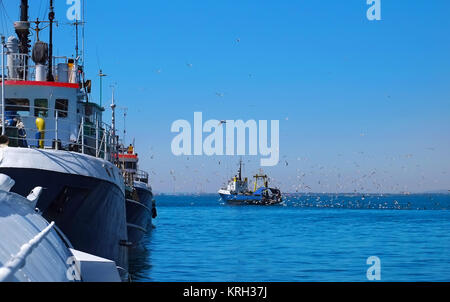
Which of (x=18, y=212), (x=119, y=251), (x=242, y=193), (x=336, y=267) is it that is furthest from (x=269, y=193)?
(x=18, y=212)

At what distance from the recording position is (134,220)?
3269cm

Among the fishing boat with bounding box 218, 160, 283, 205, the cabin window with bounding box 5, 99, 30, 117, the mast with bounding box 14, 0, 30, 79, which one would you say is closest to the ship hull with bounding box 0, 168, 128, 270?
the cabin window with bounding box 5, 99, 30, 117

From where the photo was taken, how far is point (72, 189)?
15.2 m

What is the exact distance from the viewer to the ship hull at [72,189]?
14.2 m

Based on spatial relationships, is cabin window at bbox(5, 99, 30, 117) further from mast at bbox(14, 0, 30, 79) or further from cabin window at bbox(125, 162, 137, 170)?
cabin window at bbox(125, 162, 137, 170)

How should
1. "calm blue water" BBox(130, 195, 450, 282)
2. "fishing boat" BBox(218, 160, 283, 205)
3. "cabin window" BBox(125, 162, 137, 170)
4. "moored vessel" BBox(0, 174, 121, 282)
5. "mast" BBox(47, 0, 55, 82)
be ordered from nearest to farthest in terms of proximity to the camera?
"moored vessel" BBox(0, 174, 121, 282) → "mast" BBox(47, 0, 55, 82) → "calm blue water" BBox(130, 195, 450, 282) → "cabin window" BBox(125, 162, 137, 170) → "fishing boat" BBox(218, 160, 283, 205)

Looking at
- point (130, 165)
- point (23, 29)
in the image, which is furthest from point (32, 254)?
point (130, 165)

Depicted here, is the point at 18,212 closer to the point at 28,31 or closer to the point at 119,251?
the point at 119,251

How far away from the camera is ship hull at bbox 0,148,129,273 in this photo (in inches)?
561

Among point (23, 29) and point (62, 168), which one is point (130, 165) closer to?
point (23, 29)

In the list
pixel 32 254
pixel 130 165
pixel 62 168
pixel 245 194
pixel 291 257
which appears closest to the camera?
pixel 32 254

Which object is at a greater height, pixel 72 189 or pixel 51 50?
pixel 51 50

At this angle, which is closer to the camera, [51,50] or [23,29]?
[51,50]
